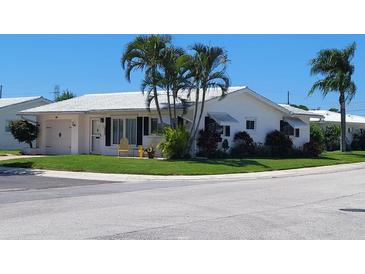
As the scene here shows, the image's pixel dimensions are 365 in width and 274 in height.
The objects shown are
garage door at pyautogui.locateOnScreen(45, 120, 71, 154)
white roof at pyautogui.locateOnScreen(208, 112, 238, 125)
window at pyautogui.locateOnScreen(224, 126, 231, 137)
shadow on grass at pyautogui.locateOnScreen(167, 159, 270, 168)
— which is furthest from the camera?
garage door at pyautogui.locateOnScreen(45, 120, 71, 154)

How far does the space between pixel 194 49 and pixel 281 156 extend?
32.3ft

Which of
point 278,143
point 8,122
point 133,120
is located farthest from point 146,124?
point 8,122

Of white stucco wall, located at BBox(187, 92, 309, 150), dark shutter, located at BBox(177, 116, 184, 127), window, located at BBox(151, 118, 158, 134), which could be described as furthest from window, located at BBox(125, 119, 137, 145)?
white stucco wall, located at BBox(187, 92, 309, 150)

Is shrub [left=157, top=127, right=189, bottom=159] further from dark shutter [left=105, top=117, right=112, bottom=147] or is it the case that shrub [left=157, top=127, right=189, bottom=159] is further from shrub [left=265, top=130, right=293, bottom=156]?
shrub [left=265, top=130, right=293, bottom=156]

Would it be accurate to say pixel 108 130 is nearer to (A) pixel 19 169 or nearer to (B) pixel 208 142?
(B) pixel 208 142

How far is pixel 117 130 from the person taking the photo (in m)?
31.3

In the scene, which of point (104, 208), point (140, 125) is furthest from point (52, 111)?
point (104, 208)

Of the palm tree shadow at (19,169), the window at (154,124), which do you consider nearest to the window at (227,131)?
the window at (154,124)

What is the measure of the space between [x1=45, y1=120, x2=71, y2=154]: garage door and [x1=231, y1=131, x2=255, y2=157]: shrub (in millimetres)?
10026

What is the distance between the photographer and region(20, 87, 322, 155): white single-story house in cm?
2991

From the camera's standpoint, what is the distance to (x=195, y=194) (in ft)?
48.9

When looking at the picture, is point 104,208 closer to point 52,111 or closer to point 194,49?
point 194,49

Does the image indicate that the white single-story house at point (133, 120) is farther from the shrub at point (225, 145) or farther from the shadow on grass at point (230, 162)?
the shadow on grass at point (230, 162)

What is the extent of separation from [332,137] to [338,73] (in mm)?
7866
